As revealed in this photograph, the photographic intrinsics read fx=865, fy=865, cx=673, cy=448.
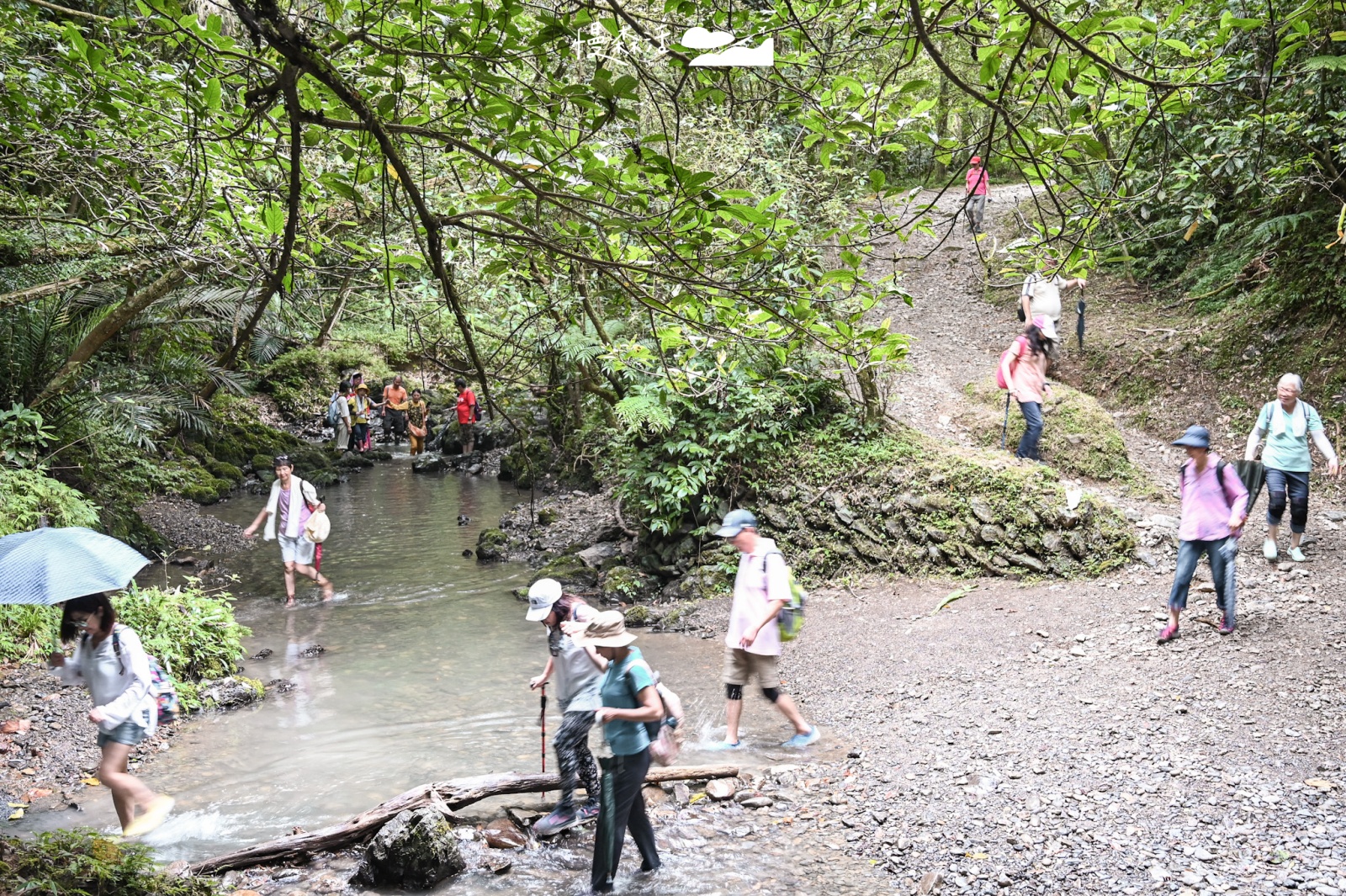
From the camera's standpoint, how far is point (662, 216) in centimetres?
324

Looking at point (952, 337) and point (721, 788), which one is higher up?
point (952, 337)

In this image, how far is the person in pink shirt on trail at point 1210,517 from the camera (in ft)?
23.3

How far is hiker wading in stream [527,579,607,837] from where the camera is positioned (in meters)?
5.71

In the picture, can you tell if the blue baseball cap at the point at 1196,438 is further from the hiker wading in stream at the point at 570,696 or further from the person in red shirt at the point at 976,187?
the hiker wading in stream at the point at 570,696

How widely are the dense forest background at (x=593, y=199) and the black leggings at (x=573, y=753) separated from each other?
1.80 m

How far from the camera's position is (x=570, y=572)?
1212 centimetres

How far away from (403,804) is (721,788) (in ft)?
7.23

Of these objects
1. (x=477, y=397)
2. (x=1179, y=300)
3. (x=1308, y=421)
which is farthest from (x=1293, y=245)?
(x=477, y=397)

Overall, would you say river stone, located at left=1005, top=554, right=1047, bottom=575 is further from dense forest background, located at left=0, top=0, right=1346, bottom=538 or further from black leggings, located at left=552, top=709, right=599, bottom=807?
black leggings, located at left=552, top=709, right=599, bottom=807

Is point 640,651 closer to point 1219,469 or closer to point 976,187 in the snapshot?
point 1219,469

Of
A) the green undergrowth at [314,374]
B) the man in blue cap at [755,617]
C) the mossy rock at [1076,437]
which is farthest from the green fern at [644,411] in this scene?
the green undergrowth at [314,374]

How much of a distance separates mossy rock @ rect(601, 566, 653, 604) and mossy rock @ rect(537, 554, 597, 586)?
0.33 metres

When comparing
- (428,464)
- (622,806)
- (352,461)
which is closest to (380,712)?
(622,806)

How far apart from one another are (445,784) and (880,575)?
6136mm
